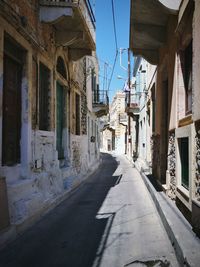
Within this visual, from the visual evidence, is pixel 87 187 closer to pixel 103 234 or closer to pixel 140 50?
pixel 140 50

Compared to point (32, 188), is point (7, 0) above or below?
above

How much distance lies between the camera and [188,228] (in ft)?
15.7

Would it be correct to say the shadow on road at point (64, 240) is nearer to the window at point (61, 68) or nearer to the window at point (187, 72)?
the window at point (187, 72)

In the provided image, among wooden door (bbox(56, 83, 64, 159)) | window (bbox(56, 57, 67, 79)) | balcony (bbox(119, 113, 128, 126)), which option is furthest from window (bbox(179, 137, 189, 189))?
balcony (bbox(119, 113, 128, 126))

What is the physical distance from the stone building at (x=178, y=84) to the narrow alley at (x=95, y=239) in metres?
0.69

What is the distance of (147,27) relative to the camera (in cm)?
870

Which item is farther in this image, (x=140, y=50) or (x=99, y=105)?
(x=99, y=105)

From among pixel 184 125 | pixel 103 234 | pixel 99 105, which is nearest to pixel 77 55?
pixel 184 125

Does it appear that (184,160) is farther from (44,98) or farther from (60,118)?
(60,118)

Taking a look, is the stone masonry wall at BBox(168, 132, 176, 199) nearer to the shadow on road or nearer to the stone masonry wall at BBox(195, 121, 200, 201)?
the shadow on road

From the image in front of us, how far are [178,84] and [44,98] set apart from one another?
354 cm

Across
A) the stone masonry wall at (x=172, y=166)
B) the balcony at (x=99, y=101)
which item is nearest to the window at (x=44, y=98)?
the stone masonry wall at (x=172, y=166)

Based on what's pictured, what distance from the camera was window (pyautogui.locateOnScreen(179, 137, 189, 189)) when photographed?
5.86m

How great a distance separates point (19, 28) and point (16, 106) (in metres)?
1.48
